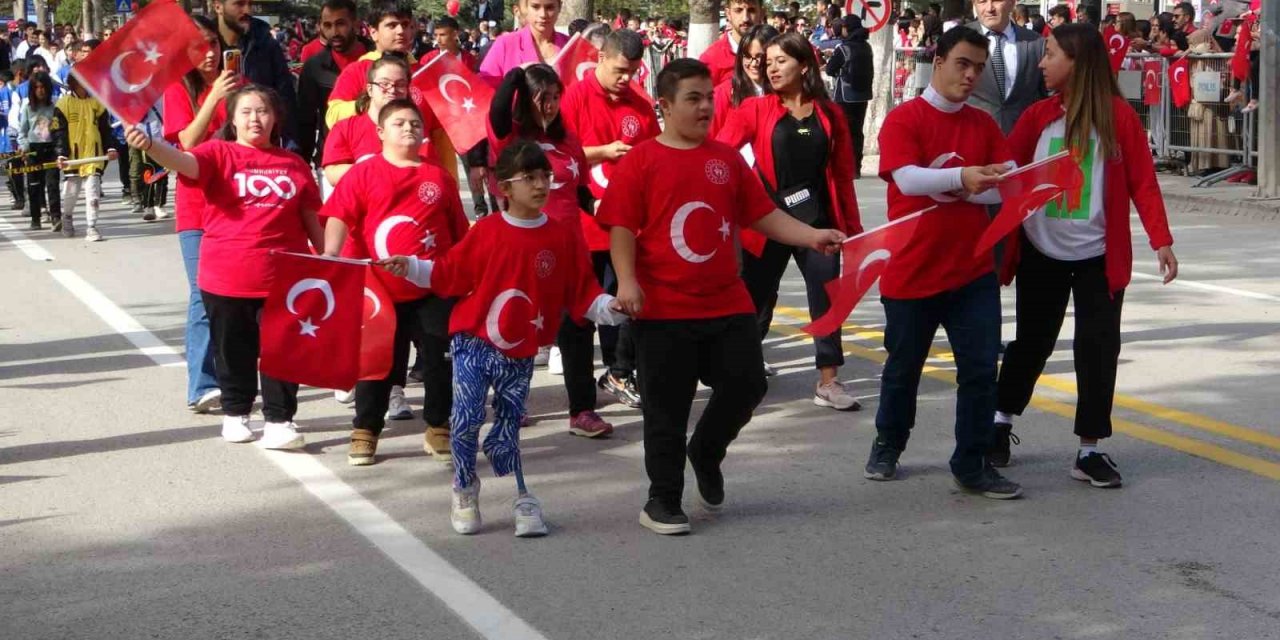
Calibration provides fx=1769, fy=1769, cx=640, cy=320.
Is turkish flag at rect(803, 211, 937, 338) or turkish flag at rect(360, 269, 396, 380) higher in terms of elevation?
turkish flag at rect(803, 211, 937, 338)

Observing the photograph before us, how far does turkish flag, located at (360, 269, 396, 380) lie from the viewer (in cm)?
700

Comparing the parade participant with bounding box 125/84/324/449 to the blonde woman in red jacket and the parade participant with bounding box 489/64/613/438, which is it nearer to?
the parade participant with bounding box 489/64/613/438

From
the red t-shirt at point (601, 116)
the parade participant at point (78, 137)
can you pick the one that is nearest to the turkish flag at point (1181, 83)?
the parade participant at point (78, 137)

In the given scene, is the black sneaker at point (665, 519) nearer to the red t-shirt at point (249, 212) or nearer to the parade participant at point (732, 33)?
the red t-shirt at point (249, 212)

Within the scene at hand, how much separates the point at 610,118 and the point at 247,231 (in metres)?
1.82

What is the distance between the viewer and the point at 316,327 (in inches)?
267

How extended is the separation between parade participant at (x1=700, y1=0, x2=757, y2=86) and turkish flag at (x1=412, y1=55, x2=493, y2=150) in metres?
1.78

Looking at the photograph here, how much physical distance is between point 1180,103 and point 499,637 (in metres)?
15.5

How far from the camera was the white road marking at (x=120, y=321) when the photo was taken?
393 inches

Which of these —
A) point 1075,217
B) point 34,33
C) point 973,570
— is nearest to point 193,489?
point 973,570

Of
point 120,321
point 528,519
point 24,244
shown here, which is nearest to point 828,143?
point 528,519

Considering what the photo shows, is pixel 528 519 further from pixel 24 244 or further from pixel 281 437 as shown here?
pixel 24 244

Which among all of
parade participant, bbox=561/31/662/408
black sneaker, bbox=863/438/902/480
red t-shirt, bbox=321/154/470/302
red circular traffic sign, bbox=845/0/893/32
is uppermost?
red circular traffic sign, bbox=845/0/893/32

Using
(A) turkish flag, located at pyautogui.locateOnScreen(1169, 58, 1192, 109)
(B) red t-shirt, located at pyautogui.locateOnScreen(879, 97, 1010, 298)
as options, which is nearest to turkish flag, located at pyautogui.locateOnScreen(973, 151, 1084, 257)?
(B) red t-shirt, located at pyautogui.locateOnScreen(879, 97, 1010, 298)
